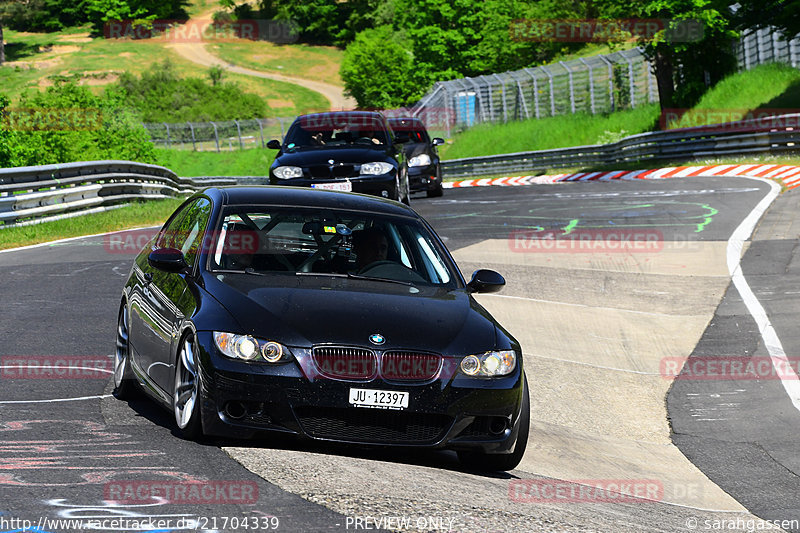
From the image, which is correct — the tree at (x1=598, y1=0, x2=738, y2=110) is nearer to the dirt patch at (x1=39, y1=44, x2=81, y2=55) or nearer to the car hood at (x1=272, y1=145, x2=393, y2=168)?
the car hood at (x1=272, y1=145, x2=393, y2=168)

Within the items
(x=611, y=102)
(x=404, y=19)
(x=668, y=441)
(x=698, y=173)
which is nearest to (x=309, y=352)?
(x=668, y=441)

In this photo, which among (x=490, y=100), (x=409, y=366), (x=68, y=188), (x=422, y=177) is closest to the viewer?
(x=409, y=366)

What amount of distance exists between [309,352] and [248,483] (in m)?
0.99

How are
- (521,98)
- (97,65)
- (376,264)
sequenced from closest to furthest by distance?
(376,264) → (521,98) → (97,65)

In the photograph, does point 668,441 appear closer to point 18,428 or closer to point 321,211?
point 321,211

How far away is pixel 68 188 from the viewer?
74.0ft

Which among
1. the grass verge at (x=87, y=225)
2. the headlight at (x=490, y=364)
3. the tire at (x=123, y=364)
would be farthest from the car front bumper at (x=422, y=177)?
the headlight at (x=490, y=364)

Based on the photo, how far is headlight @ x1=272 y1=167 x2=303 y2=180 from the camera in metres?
17.7

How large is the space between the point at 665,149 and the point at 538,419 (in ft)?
92.1

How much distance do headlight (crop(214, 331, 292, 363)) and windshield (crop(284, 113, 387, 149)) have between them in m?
12.5

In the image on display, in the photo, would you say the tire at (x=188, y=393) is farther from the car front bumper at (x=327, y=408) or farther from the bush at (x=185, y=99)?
the bush at (x=185, y=99)

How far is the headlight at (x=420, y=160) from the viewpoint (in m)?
26.2

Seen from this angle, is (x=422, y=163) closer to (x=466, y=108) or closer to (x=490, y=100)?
(x=490, y=100)

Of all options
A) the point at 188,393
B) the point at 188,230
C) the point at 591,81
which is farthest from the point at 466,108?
the point at 188,393
